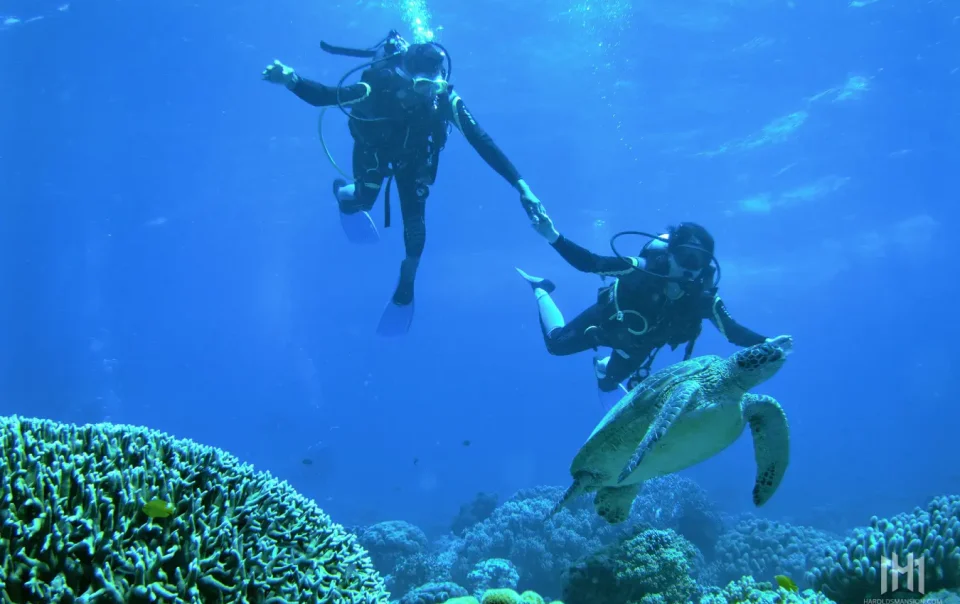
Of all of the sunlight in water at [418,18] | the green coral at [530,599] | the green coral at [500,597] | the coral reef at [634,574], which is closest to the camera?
the green coral at [500,597]

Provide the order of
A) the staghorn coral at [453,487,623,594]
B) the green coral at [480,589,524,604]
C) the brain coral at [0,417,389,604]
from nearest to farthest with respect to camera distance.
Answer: the brain coral at [0,417,389,604], the green coral at [480,589,524,604], the staghorn coral at [453,487,623,594]

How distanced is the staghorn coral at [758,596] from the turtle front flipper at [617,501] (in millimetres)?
1035

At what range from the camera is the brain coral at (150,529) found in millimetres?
2037

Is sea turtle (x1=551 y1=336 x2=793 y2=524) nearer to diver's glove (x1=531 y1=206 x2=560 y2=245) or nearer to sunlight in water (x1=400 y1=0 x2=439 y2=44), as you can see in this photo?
diver's glove (x1=531 y1=206 x2=560 y2=245)

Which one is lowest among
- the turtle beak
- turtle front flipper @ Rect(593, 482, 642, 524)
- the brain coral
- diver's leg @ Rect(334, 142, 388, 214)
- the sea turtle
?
the brain coral

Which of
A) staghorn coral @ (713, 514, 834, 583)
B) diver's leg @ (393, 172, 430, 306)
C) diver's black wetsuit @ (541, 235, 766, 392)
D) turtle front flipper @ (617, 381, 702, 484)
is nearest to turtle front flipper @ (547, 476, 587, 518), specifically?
turtle front flipper @ (617, 381, 702, 484)

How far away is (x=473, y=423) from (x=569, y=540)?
10138 centimetres

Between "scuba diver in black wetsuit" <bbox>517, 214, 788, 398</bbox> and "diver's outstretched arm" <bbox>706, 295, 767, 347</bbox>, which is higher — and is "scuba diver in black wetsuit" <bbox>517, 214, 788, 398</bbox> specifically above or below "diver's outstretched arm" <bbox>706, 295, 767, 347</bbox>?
above

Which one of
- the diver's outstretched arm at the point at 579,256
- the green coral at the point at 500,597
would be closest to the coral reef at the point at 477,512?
the diver's outstretched arm at the point at 579,256

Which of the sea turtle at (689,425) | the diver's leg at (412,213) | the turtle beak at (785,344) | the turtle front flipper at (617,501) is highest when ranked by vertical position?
the diver's leg at (412,213)

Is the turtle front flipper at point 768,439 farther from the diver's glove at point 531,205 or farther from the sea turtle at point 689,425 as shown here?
the diver's glove at point 531,205

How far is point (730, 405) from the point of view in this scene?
3859mm

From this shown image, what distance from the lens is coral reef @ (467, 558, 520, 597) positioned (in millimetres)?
9148

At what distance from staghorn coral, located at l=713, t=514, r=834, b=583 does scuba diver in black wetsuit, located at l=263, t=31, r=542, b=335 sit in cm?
935
